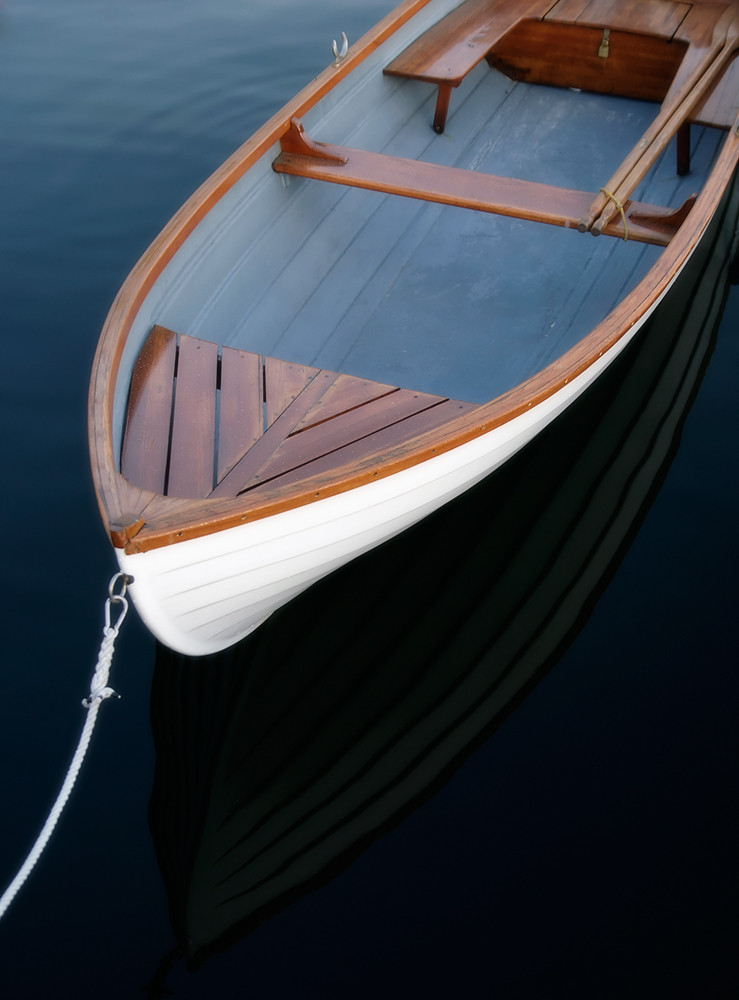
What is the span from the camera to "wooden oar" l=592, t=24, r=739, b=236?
3.53 m

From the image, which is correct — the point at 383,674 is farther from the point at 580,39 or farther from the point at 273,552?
the point at 580,39

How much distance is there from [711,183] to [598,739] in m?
2.45

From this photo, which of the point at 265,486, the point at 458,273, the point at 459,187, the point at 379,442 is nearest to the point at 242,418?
the point at 265,486

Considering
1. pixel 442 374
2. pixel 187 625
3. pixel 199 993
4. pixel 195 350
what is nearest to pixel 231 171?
pixel 195 350

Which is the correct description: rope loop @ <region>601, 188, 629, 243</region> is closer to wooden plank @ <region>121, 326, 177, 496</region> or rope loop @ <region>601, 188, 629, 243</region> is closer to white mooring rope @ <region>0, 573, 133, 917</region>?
wooden plank @ <region>121, 326, 177, 496</region>

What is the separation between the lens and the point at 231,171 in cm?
352

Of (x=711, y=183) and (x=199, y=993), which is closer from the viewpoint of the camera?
(x=199, y=993)

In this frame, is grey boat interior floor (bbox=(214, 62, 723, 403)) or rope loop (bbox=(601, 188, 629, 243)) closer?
rope loop (bbox=(601, 188, 629, 243))

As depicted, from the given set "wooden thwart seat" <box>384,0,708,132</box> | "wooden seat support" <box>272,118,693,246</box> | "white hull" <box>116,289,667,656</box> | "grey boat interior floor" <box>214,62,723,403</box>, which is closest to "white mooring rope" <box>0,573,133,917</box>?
"white hull" <box>116,289,667,656</box>

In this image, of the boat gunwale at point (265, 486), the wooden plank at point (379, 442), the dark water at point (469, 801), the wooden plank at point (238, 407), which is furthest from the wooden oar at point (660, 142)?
the wooden plank at point (238, 407)

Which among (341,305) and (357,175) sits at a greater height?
(357,175)

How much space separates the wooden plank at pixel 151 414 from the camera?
8.59ft

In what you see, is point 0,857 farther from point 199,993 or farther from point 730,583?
point 730,583

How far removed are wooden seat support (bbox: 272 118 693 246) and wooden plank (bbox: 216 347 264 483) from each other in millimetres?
1215
